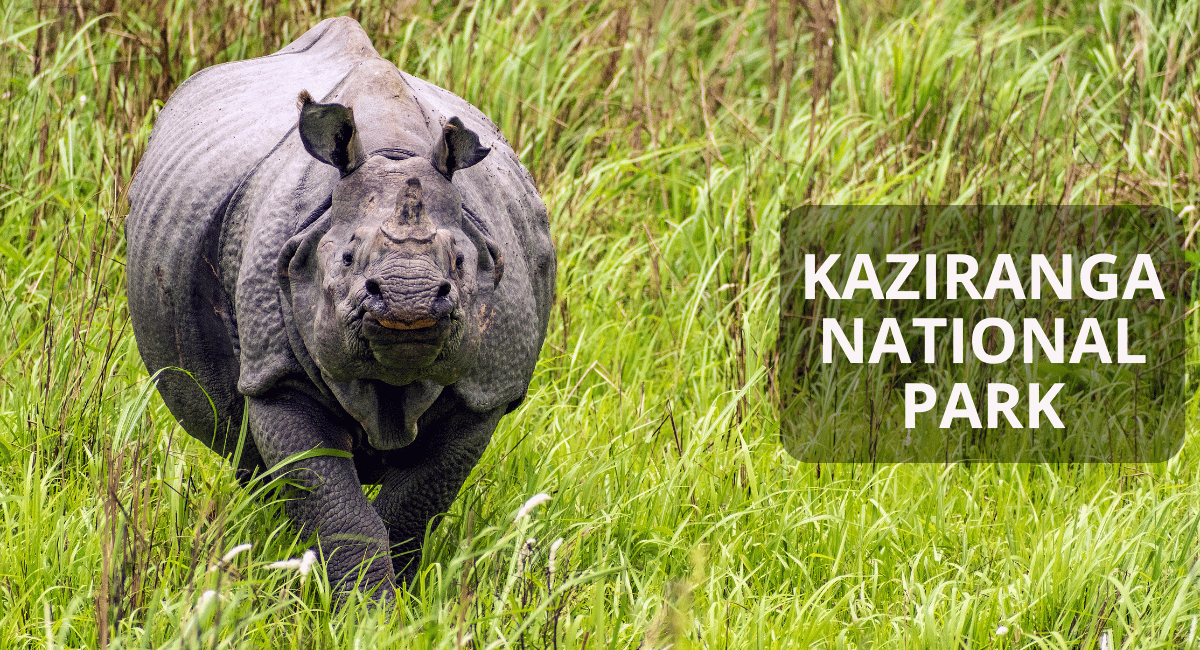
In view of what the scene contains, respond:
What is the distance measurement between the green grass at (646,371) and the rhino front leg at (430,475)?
135 mm

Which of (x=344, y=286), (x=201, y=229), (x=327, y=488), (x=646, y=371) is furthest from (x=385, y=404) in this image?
(x=646, y=371)

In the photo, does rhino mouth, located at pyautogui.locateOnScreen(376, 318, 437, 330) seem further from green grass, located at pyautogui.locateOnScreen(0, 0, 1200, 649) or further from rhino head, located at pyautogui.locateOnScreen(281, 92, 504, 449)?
green grass, located at pyautogui.locateOnScreen(0, 0, 1200, 649)

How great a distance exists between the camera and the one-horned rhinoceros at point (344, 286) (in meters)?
2.44

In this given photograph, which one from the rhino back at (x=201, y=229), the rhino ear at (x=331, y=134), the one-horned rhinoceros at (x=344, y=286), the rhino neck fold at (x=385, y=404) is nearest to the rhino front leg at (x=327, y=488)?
the one-horned rhinoceros at (x=344, y=286)

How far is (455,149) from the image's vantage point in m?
2.64

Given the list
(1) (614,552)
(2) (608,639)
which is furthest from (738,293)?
(2) (608,639)

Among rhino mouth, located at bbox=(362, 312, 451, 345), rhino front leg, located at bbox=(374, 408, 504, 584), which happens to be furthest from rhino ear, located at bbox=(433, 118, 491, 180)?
rhino front leg, located at bbox=(374, 408, 504, 584)

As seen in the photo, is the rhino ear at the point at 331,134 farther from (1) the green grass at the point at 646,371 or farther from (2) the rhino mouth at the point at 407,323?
(1) the green grass at the point at 646,371

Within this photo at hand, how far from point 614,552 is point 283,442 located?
1029mm

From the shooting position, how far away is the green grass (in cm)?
295

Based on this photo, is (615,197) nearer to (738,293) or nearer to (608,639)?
(738,293)

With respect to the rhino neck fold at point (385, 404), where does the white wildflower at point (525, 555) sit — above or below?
below

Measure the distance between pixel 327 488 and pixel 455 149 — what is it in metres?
0.79

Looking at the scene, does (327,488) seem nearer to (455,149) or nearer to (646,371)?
(455,149)
